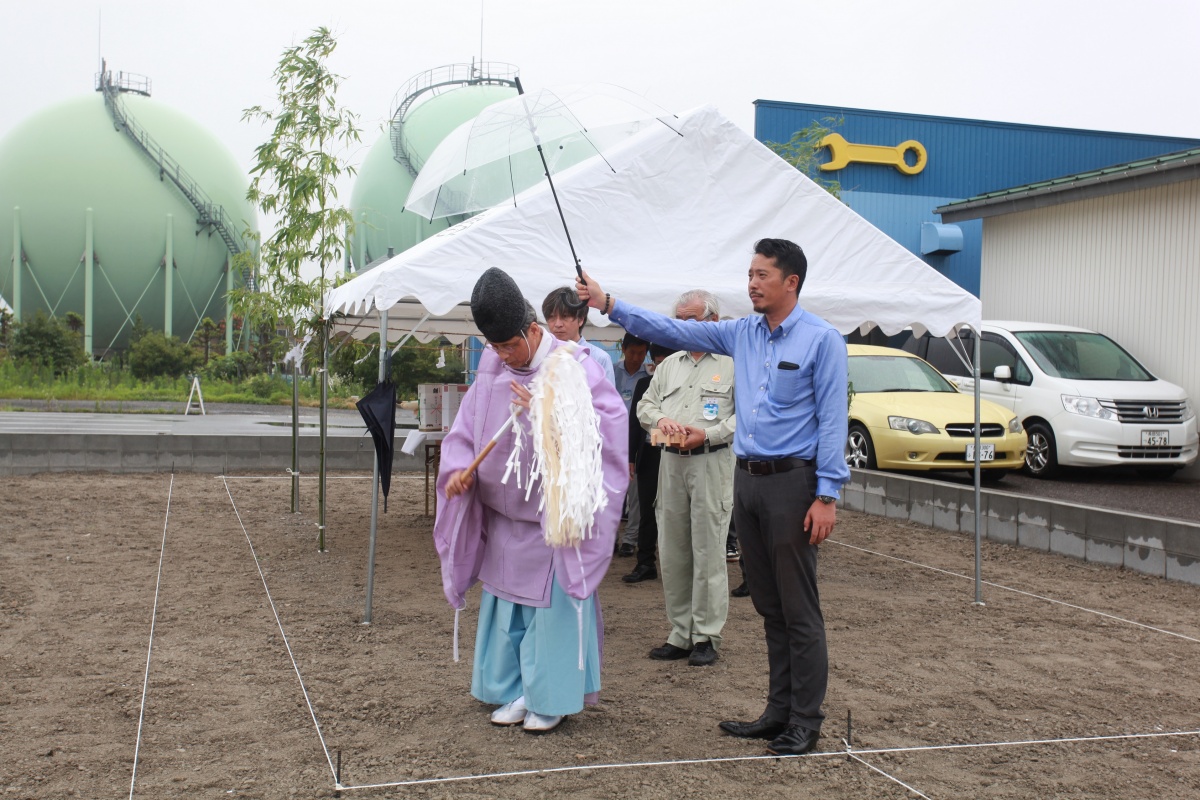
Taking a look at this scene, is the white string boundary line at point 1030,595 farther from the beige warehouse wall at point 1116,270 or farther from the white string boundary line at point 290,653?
the beige warehouse wall at point 1116,270

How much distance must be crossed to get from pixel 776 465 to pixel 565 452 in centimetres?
78

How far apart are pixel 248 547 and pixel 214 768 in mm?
4864

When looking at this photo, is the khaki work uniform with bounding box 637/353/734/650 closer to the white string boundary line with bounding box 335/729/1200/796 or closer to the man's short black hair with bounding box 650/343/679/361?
the man's short black hair with bounding box 650/343/679/361

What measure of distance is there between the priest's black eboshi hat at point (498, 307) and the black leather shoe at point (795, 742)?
1.79 meters

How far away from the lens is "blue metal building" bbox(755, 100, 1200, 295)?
769 inches

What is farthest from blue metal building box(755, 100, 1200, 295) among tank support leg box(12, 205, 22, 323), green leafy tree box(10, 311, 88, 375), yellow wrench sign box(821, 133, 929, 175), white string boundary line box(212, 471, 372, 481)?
tank support leg box(12, 205, 22, 323)

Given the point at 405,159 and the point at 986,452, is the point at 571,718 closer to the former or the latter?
the point at 986,452

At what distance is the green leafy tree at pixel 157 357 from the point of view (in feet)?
99.8

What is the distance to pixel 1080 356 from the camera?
40.4 feet

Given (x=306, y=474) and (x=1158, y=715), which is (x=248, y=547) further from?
(x=1158, y=715)

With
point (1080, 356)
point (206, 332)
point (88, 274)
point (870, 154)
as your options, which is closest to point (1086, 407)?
point (1080, 356)

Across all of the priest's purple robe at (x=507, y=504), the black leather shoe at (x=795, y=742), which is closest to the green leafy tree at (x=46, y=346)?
the priest's purple robe at (x=507, y=504)

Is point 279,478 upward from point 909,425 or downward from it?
downward

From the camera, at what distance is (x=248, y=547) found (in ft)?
27.0
